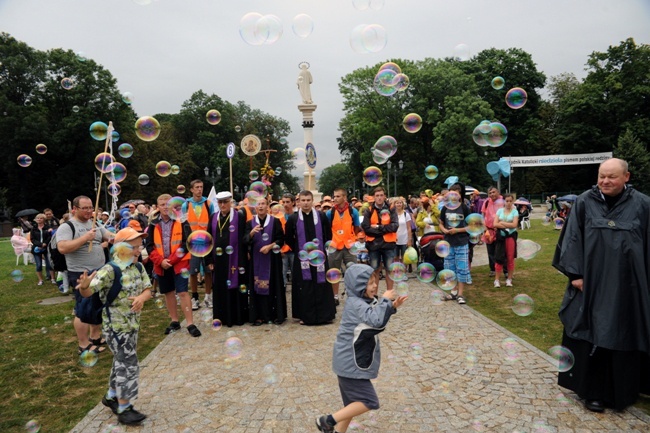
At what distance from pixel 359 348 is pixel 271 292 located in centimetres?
427

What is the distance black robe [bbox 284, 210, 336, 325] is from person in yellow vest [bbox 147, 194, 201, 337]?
1.73 meters

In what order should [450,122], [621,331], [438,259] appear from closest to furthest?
[621,331], [438,259], [450,122]

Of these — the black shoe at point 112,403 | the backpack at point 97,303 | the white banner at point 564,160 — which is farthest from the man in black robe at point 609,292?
the white banner at point 564,160

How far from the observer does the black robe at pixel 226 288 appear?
7.22 m

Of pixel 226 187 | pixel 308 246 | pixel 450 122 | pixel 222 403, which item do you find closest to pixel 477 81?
pixel 450 122

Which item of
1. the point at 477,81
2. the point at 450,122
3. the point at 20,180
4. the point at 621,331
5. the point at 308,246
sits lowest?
the point at 621,331

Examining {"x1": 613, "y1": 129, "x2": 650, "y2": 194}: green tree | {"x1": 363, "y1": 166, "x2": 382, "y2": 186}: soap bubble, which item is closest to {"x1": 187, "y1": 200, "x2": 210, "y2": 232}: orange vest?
{"x1": 363, "y1": 166, "x2": 382, "y2": 186}: soap bubble

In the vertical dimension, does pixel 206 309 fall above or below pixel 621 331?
below

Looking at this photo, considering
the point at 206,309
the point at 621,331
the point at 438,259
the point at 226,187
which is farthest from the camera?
the point at 226,187

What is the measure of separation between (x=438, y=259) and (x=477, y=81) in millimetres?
42607

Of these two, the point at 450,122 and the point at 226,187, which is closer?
the point at 450,122

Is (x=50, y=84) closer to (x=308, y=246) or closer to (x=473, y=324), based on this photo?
(x=308, y=246)

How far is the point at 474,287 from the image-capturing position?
9.60 metres

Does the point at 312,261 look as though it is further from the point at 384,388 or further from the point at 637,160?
the point at 637,160
